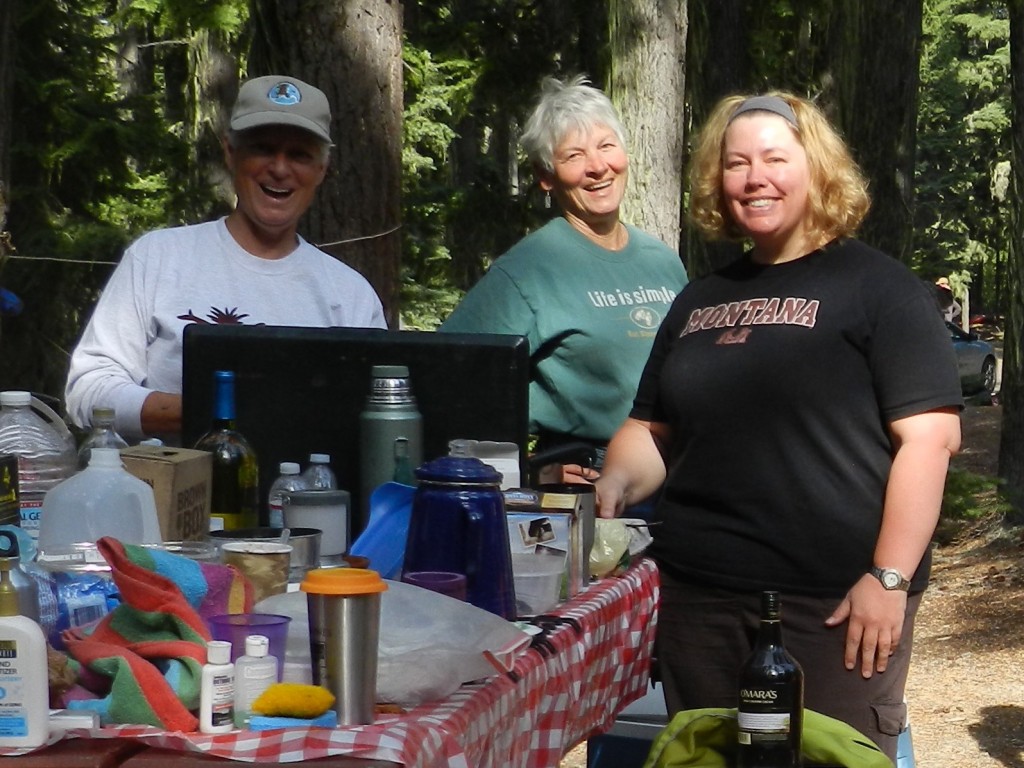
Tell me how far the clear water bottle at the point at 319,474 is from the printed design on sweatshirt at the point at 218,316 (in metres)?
0.75

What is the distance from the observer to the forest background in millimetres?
5512

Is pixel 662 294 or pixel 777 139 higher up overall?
pixel 777 139

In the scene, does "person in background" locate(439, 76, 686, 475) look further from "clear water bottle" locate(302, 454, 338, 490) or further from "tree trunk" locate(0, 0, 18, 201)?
"tree trunk" locate(0, 0, 18, 201)

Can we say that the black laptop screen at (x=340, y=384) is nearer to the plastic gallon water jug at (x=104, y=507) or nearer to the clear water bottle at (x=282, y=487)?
the clear water bottle at (x=282, y=487)

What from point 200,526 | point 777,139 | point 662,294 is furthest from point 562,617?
point 662,294

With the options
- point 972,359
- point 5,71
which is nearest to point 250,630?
point 5,71

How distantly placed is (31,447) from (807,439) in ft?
4.88

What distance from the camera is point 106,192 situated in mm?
11953

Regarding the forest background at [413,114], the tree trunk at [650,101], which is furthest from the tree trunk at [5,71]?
the tree trunk at [650,101]

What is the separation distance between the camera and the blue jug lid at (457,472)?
90.8 inches

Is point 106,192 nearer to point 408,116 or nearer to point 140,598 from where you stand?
point 408,116

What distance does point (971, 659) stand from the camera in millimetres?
7938

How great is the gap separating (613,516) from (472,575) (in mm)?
936

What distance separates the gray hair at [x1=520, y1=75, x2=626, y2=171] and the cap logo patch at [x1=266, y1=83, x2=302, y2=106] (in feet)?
2.64
